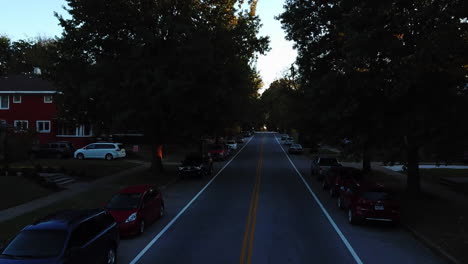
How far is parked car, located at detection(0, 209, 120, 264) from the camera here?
27.7ft

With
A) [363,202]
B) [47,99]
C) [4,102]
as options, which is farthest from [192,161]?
[4,102]

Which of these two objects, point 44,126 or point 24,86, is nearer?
point 24,86

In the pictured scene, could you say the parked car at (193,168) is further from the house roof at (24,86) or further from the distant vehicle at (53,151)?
the house roof at (24,86)

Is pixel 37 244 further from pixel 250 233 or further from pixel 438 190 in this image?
pixel 438 190

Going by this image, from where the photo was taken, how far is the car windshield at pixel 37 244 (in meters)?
8.52

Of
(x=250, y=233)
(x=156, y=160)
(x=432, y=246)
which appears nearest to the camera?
(x=432, y=246)

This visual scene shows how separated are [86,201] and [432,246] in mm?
15532

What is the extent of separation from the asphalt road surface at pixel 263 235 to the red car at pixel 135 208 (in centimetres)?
40

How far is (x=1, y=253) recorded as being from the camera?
8.58m

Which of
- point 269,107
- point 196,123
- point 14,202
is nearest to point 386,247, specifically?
point 14,202

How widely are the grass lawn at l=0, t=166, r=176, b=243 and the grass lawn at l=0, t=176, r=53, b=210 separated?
1.81 meters

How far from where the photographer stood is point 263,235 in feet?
45.0

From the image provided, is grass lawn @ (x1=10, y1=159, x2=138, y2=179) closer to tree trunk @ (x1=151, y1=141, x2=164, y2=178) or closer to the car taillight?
tree trunk @ (x1=151, y1=141, x2=164, y2=178)

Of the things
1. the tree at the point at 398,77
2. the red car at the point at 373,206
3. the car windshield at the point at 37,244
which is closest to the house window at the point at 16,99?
the tree at the point at 398,77
